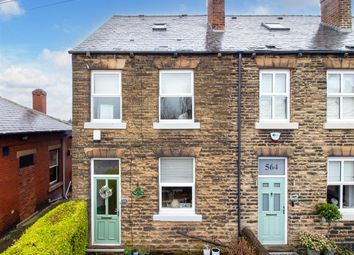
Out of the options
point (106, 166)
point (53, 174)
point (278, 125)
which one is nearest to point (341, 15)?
point (278, 125)

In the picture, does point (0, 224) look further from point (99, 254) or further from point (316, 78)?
point (316, 78)

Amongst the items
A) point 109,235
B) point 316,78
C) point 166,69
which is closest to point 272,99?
Answer: point 316,78

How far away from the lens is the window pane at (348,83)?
9.02 meters

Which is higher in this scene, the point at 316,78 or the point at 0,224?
the point at 316,78

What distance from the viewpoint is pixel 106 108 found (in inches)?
352

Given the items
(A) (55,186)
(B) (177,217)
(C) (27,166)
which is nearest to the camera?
(B) (177,217)

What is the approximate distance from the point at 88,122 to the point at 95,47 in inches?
103

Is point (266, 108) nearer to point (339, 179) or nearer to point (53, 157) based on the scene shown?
point (339, 179)

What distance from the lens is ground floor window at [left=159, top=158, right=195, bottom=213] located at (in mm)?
8945

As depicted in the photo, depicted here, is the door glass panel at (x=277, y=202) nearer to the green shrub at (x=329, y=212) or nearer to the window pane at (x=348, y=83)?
the green shrub at (x=329, y=212)

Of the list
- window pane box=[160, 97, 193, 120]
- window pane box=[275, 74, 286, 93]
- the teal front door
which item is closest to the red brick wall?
window pane box=[160, 97, 193, 120]

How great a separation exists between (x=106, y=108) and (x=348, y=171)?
8817 mm

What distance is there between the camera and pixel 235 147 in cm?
881

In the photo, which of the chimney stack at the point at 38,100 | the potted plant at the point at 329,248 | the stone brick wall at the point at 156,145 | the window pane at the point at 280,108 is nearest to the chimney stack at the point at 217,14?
the stone brick wall at the point at 156,145
